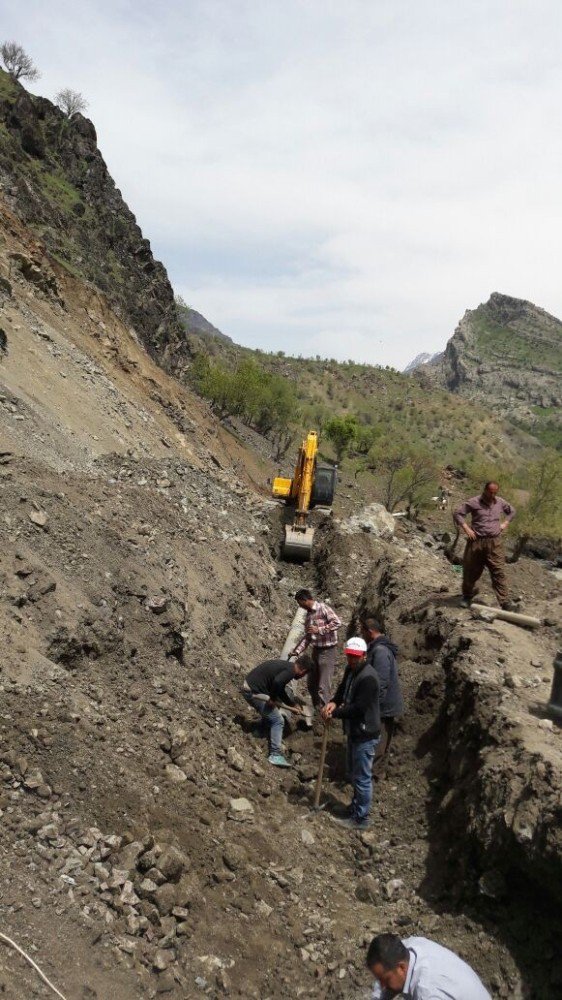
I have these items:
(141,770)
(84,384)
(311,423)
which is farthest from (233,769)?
(311,423)

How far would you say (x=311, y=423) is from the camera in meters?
A: 62.0

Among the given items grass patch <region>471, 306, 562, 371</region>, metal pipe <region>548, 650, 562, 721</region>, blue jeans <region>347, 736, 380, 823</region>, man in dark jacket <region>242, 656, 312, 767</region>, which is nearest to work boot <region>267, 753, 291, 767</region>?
man in dark jacket <region>242, 656, 312, 767</region>

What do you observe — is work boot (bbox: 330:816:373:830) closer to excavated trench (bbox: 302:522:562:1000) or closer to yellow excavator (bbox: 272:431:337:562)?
excavated trench (bbox: 302:522:562:1000)

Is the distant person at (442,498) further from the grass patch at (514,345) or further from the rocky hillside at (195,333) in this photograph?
the grass patch at (514,345)

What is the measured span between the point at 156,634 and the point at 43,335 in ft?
33.9

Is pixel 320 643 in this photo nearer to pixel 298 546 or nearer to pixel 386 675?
pixel 386 675

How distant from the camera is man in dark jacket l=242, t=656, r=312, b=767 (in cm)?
702

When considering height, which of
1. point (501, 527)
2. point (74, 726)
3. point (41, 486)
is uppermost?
point (501, 527)

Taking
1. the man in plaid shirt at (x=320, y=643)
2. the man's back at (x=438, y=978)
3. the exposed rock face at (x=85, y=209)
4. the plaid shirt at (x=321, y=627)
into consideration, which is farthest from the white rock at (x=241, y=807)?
the exposed rock face at (x=85, y=209)

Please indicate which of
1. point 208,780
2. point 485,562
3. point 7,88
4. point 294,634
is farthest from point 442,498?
point 208,780

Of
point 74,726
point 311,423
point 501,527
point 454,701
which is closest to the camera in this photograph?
point 74,726

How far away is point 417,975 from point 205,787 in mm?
2830

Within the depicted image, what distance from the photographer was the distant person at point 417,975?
3.16 m

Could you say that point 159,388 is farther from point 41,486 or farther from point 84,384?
point 41,486
